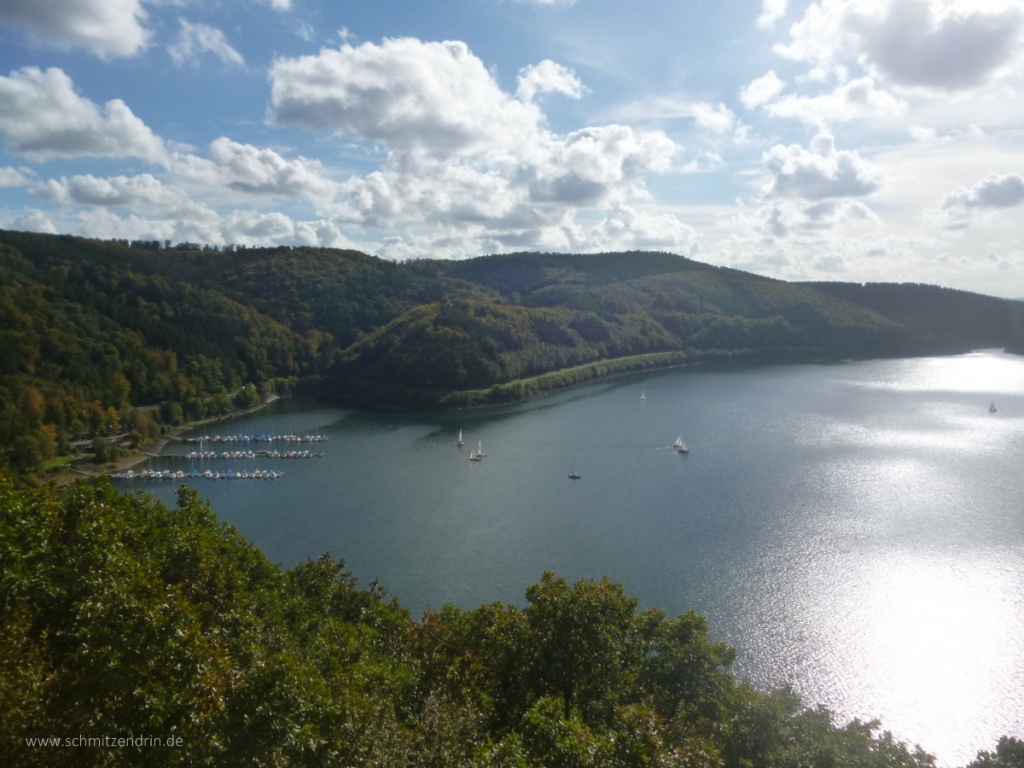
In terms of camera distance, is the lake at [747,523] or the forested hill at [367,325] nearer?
the lake at [747,523]

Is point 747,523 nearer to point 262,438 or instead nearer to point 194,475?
point 194,475

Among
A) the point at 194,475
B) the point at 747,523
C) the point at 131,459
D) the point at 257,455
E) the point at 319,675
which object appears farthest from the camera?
the point at 257,455

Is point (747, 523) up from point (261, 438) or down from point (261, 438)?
down

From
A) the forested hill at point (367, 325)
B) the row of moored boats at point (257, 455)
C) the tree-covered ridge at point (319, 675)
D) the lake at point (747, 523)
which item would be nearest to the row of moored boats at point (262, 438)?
the lake at point (747, 523)

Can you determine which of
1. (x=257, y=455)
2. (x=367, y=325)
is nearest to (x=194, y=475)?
(x=257, y=455)

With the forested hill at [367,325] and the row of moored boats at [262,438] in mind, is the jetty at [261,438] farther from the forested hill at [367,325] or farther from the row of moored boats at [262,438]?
the forested hill at [367,325]

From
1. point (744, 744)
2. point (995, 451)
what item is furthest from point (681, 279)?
point (744, 744)
